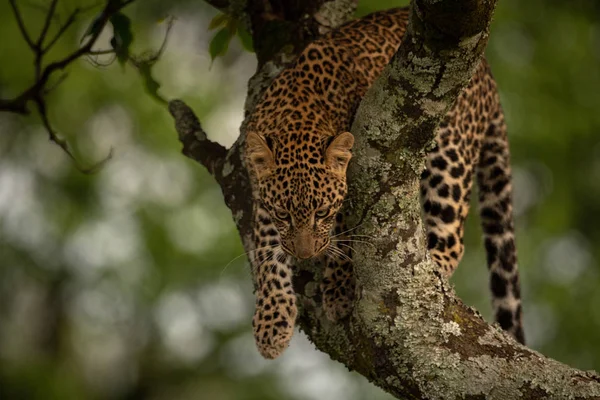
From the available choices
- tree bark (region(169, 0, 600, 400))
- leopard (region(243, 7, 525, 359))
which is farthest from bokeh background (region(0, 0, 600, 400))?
tree bark (region(169, 0, 600, 400))

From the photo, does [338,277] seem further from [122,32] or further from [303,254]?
[122,32]

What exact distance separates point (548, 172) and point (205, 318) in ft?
26.9

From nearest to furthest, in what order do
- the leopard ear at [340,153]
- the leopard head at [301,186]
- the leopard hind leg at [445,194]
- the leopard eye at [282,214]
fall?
the leopard ear at [340,153] < the leopard head at [301,186] < the leopard eye at [282,214] < the leopard hind leg at [445,194]

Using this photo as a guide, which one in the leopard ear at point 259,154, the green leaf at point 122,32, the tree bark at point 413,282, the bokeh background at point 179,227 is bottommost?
the tree bark at point 413,282

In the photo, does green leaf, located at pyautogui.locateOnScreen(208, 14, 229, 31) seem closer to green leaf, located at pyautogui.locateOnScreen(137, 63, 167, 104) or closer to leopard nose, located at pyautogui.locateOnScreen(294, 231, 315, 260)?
green leaf, located at pyautogui.locateOnScreen(137, 63, 167, 104)

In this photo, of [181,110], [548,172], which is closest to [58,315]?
[548,172]

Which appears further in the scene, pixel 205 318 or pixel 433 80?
pixel 205 318

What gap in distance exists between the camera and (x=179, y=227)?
71.3 ft

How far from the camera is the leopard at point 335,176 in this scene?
636 centimetres

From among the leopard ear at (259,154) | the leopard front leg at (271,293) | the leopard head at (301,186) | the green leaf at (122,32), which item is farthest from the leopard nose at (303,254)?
the green leaf at (122,32)

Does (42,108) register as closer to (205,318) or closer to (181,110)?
(181,110)

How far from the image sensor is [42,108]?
6.68m

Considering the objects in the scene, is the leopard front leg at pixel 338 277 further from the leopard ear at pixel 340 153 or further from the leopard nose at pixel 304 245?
the leopard ear at pixel 340 153

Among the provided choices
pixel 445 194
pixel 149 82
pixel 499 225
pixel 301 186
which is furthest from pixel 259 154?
pixel 499 225
